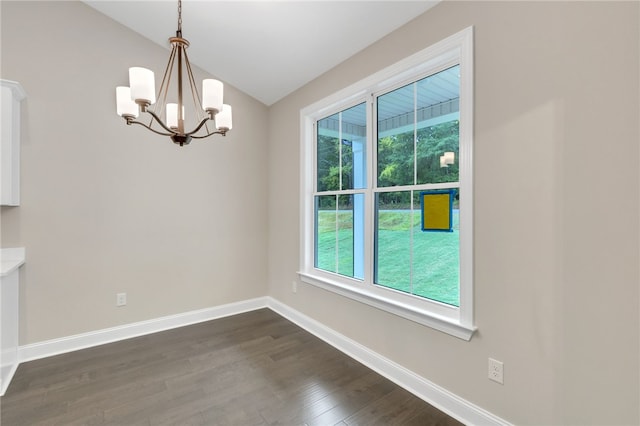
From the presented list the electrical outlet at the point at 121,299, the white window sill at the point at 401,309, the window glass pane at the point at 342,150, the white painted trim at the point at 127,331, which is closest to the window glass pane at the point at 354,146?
the window glass pane at the point at 342,150

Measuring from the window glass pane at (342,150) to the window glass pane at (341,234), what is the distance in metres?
0.16

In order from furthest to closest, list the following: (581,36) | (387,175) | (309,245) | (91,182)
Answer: (309,245), (91,182), (387,175), (581,36)

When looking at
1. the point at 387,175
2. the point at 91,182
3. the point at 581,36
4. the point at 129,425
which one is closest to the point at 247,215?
the point at 91,182

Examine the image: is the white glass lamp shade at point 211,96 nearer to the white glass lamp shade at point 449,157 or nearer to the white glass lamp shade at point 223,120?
the white glass lamp shade at point 223,120

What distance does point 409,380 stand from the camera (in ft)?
7.03

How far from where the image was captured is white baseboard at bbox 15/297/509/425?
6.11ft

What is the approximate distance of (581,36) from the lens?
4.57 ft

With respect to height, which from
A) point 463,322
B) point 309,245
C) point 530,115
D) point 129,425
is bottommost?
point 129,425

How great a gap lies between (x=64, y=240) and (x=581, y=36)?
403 centimetres

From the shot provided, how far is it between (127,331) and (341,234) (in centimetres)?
243

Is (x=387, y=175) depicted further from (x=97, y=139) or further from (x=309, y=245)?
(x=97, y=139)

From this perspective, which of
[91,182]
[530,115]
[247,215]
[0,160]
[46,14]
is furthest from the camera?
[247,215]

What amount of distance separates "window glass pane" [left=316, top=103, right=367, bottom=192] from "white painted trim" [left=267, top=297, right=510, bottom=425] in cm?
Answer: 146

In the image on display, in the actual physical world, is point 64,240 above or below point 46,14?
below
